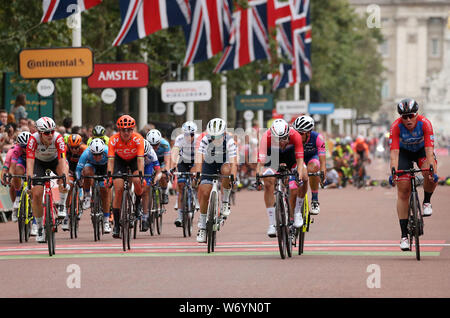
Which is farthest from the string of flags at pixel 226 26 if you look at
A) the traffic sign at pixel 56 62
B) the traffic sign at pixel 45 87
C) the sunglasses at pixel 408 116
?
the sunglasses at pixel 408 116

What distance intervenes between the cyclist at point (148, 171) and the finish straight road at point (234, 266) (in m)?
0.34

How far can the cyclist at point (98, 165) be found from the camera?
18.4 metres

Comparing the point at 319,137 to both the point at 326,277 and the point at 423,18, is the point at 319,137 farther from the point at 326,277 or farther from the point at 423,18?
the point at 423,18

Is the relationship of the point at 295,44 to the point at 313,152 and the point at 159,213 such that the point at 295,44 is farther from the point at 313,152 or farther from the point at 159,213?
the point at 313,152

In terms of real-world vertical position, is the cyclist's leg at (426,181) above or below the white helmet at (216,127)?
below

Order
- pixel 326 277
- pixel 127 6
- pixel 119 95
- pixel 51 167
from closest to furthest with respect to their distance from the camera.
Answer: pixel 326 277, pixel 51 167, pixel 127 6, pixel 119 95

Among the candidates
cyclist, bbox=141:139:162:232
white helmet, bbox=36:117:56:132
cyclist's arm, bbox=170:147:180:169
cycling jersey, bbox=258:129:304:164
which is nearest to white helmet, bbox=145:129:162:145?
cyclist's arm, bbox=170:147:180:169

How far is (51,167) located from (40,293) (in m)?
6.18

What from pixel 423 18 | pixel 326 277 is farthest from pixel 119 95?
pixel 423 18

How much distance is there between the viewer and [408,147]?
14.8 meters

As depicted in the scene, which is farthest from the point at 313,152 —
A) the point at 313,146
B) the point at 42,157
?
the point at 42,157

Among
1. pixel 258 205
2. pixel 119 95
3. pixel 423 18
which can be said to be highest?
pixel 423 18

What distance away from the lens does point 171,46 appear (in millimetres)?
39719

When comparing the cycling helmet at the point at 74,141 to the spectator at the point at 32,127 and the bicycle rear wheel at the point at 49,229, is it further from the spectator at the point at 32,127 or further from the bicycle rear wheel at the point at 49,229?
the bicycle rear wheel at the point at 49,229
